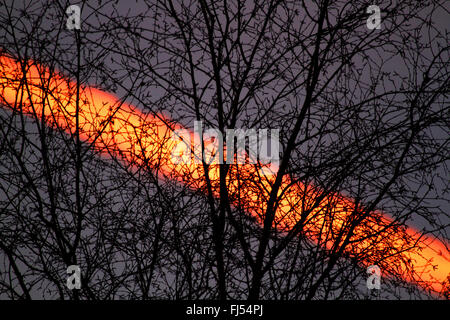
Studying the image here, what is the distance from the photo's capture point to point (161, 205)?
14.2ft

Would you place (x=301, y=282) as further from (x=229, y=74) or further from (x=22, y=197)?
(x=22, y=197)

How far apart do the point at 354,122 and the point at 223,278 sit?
1.25 meters

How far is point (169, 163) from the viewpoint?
4305mm

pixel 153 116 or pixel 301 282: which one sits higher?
pixel 153 116

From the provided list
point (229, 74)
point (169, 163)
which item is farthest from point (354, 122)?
point (169, 163)

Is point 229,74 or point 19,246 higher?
point 229,74

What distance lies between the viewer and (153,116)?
4.31 m

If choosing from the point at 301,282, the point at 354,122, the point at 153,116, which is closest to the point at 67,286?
the point at 153,116
